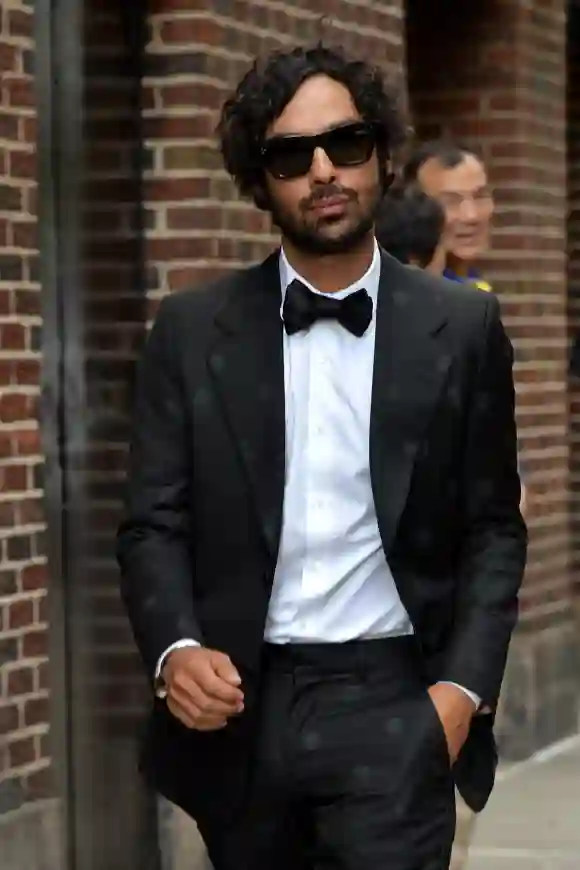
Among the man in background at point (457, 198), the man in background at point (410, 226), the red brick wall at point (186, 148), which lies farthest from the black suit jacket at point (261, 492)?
the red brick wall at point (186, 148)

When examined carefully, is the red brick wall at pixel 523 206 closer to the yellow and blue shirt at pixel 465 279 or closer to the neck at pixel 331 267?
the yellow and blue shirt at pixel 465 279

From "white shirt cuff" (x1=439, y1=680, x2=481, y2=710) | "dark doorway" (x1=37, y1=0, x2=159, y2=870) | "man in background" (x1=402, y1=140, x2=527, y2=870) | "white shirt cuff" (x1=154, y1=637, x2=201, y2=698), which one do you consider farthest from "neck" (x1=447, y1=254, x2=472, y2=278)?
"white shirt cuff" (x1=154, y1=637, x2=201, y2=698)

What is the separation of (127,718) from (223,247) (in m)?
1.38

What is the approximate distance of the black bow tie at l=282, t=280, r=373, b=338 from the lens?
3.92 meters

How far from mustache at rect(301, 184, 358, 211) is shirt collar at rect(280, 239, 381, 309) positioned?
0.54 feet

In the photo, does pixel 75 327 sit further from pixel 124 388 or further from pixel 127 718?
pixel 127 718

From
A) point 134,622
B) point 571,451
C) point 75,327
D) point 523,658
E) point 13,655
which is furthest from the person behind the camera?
point 571,451

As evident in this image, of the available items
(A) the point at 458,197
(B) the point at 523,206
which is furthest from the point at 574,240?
(A) the point at 458,197

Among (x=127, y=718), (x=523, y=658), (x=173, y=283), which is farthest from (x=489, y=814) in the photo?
(x=173, y=283)

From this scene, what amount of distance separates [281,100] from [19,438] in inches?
85.8

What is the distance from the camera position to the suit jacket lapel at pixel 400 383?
3838mm

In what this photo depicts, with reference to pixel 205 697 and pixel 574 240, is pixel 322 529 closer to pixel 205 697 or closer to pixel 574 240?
pixel 205 697

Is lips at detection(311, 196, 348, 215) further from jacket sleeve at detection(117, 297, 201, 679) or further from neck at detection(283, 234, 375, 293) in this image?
jacket sleeve at detection(117, 297, 201, 679)

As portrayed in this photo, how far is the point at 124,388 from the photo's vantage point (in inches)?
258
